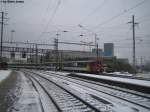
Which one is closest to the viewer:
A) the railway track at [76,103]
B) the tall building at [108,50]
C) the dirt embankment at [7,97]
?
the railway track at [76,103]

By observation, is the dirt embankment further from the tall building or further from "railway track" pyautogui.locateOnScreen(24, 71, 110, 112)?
the tall building

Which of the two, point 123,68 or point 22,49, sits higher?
point 22,49

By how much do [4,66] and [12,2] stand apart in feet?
178

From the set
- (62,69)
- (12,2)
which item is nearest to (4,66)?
(62,69)

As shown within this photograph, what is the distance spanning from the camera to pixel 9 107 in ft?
40.3

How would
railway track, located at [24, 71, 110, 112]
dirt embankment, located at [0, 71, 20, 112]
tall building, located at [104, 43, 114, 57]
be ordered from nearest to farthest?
railway track, located at [24, 71, 110, 112] → dirt embankment, located at [0, 71, 20, 112] → tall building, located at [104, 43, 114, 57]

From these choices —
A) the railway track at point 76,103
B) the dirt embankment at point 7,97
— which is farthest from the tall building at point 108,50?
the railway track at point 76,103

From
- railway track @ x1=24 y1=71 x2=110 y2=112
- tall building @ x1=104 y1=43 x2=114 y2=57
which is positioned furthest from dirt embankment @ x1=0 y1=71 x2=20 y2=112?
tall building @ x1=104 y1=43 x2=114 y2=57

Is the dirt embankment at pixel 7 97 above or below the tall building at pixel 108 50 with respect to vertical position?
below

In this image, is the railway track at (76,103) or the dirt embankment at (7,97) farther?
the dirt embankment at (7,97)

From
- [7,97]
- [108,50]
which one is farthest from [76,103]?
[108,50]

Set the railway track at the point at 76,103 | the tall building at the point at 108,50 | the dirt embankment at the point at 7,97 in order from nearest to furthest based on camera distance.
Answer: the railway track at the point at 76,103 < the dirt embankment at the point at 7,97 < the tall building at the point at 108,50

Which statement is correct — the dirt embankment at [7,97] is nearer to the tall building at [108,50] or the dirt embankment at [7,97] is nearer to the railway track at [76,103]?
the railway track at [76,103]

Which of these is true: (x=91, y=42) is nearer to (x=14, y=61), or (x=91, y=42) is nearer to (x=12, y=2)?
(x=12, y=2)
